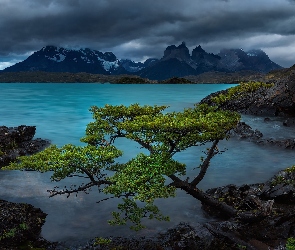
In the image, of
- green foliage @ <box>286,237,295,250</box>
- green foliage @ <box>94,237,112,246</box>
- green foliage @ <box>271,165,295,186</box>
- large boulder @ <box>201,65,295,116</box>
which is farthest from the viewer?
large boulder @ <box>201,65,295,116</box>

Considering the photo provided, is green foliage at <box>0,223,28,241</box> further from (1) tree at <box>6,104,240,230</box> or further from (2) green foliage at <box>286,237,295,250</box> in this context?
(2) green foliage at <box>286,237,295,250</box>

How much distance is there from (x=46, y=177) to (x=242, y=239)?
20336 mm

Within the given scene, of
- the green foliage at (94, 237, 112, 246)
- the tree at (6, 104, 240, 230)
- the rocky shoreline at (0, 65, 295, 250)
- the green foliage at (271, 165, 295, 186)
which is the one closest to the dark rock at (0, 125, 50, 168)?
the rocky shoreline at (0, 65, 295, 250)

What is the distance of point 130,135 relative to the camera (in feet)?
45.9

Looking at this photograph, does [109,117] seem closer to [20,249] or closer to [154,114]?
[154,114]

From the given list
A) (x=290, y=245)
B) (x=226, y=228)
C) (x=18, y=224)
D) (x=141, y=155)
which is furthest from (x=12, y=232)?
(x=290, y=245)

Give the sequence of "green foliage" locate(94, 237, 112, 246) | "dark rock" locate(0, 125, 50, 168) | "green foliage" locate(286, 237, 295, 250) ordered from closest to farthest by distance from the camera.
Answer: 1. "green foliage" locate(286, 237, 295, 250)
2. "green foliage" locate(94, 237, 112, 246)
3. "dark rock" locate(0, 125, 50, 168)

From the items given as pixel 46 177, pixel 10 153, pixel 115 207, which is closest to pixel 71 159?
pixel 115 207

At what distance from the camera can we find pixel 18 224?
58.9 ft

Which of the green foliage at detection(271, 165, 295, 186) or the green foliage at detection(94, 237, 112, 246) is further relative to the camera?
the green foliage at detection(271, 165, 295, 186)

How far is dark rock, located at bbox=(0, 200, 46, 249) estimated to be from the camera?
16.7 meters

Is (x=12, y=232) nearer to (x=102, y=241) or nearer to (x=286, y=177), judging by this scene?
(x=102, y=241)

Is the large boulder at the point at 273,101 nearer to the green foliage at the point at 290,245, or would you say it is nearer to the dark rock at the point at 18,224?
the dark rock at the point at 18,224

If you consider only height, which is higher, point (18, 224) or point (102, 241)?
point (18, 224)
